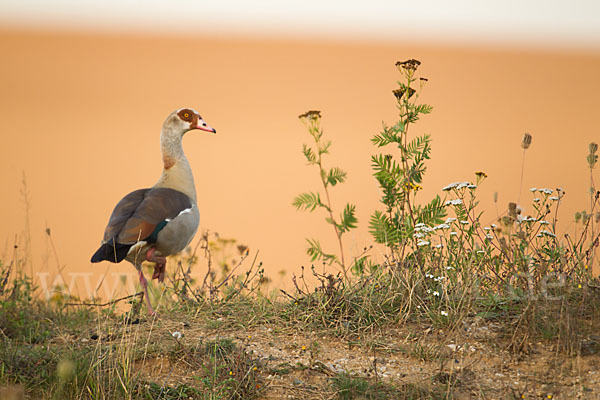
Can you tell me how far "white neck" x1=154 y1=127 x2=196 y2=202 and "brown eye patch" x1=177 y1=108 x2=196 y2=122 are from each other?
208 mm

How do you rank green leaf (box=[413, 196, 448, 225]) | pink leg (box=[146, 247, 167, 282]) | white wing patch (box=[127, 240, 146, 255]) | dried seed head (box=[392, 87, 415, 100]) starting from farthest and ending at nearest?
pink leg (box=[146, 247, 167, 282]) → white wing patch (box=[127, 240, 146, 255]) → green leaf (box=[413, 196, 448, 225]) → dried seed head (box=[392, 87, 415, 100])

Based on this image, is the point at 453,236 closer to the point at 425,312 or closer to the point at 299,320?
the point at 425,312

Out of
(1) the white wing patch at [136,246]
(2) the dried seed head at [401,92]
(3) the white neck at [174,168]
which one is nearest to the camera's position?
(2) the dried seed head at [401,92]

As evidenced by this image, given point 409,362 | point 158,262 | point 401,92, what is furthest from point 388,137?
point 158,262

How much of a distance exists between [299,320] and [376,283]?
2.27 ft

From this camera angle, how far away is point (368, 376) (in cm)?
427

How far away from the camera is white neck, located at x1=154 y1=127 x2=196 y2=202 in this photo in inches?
287

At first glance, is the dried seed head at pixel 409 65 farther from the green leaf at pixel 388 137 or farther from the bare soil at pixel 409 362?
the bare soil at pixel 409 362

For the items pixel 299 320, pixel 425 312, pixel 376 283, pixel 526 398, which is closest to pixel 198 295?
pixel 299 320

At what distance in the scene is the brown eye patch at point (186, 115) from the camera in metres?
7.63

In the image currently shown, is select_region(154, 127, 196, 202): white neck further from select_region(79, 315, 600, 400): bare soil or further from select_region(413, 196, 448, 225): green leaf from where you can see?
select_region(413, 196, 448, 225): green leaf

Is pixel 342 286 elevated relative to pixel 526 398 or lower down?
elevated

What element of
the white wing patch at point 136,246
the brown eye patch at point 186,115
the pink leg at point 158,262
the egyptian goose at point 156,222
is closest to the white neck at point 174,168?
the egyptian goose at point 156,222

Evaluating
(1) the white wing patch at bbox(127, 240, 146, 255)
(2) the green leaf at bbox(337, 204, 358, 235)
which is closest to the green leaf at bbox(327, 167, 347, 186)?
(2) the green leaf at bbox(337, 204, 358, 235)
